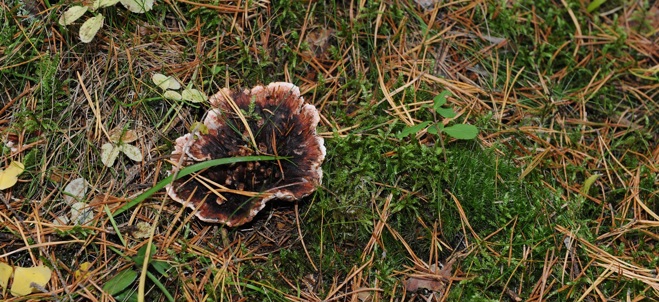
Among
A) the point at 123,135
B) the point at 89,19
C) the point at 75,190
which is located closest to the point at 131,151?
the point at 123,135

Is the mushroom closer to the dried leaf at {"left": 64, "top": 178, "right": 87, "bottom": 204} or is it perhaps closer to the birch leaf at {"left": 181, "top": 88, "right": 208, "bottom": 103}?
the birch leaf at {"left": 181, "top": 88, "right": 208, "bottom": 103}

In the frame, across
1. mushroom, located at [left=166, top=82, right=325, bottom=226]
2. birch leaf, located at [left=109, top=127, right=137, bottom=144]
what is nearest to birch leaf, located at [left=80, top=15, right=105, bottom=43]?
birch leaf, located at [left=109, top=127, right=137, bottom=144]

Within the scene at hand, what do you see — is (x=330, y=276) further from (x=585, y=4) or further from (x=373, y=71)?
(x=585, y=4)

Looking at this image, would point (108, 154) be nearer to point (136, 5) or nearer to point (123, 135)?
point (123, 135)

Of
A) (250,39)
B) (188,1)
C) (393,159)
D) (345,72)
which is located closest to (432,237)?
(393,159)

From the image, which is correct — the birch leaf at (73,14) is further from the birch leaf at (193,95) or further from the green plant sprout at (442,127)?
the green plant sprout at (442,127)

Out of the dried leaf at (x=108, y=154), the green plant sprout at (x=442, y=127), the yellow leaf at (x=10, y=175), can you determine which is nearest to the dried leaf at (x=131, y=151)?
the dried leaf at (x=108, y=154)
